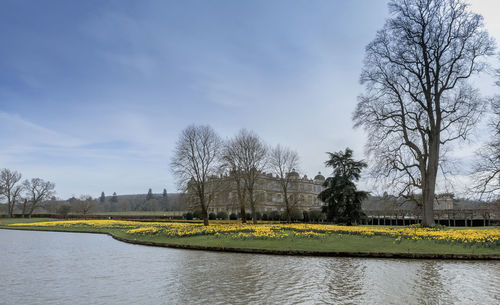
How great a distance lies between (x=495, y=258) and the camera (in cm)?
1444

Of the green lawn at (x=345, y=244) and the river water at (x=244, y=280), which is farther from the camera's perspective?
the green lawn at (x=345, y=244)

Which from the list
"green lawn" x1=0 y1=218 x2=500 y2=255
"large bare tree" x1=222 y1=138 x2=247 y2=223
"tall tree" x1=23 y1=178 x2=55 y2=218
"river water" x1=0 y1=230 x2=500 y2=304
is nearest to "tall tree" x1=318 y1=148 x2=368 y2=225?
"large bare tree" x1=222 y1=138 x2=247 y2=223

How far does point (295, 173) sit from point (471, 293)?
4209cm

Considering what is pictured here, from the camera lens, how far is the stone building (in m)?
48.6

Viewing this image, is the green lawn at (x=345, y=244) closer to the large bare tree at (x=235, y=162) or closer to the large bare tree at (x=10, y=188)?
the large bare tree at (x=235, y=162)

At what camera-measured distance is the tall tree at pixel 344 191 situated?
41.3 metres

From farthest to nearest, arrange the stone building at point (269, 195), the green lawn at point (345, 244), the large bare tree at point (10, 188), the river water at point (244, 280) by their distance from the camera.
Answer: the large bare tree at point (10, 188), the stone building at point (269, 195), the green lawn at point (345, 244), the river water at point (244, 280)

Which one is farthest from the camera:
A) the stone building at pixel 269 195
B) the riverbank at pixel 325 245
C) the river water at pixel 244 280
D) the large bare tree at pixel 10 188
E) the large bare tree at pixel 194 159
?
the large bare tree at pixel 10 188

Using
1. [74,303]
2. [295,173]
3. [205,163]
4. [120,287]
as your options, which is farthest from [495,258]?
[295,173]

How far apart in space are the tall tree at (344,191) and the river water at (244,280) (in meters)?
27.5

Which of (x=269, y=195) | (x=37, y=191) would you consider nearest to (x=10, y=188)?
(x=37, y=191)

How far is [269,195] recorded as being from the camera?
85312 millimetres

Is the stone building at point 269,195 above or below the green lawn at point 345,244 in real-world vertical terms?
above

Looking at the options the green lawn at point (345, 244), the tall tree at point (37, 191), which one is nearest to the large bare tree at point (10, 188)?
the tall tree at point (37, 191)
